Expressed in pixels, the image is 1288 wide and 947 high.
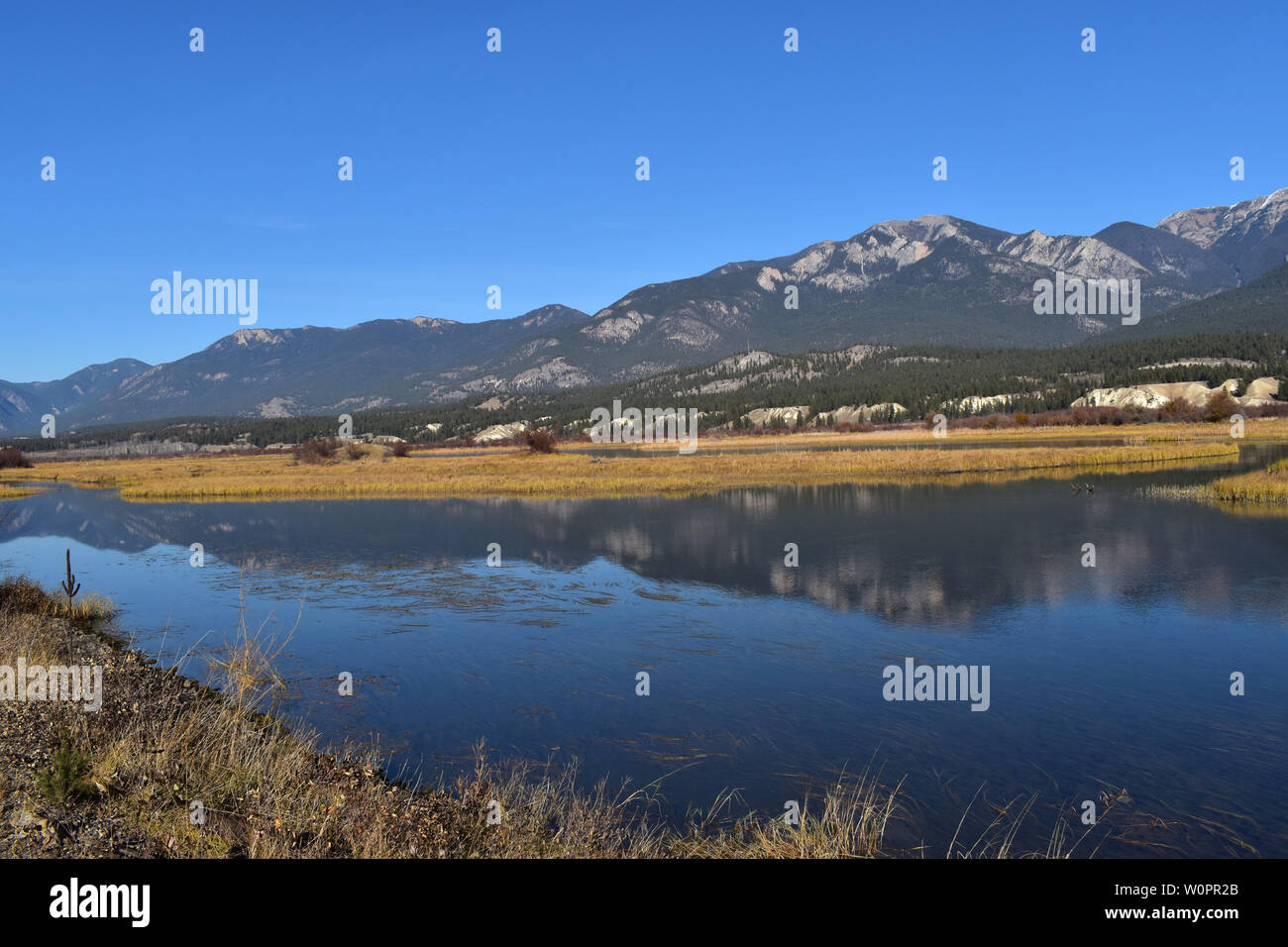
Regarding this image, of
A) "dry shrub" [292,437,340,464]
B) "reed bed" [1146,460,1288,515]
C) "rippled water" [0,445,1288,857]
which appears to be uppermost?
"dry shrub" [292,437,340,464]

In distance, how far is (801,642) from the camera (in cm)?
1761

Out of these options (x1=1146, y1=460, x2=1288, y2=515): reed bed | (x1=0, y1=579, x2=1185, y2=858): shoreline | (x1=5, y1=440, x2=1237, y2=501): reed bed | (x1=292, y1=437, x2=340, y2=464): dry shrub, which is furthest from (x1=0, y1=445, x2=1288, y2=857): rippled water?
(x1=292, y1=437, x2=340, y2=464): dry shrub

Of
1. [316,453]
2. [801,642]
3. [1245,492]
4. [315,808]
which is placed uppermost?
[316,453]

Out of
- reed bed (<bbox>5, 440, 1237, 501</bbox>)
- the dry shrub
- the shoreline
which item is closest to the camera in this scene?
the shoreline

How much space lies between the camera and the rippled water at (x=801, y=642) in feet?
36.3

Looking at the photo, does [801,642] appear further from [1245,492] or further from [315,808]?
[1245,492]

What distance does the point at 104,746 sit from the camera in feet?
31.0

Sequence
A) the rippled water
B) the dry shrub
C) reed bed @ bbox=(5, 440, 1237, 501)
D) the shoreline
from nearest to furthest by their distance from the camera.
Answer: the shoreline → the rippled water → reed bed @ bbox=(5, 440, 1237, 501) → the dry shrub

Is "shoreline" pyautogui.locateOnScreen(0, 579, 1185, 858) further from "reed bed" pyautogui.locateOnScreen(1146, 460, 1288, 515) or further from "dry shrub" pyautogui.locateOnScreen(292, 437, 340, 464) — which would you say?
"dry shrub" pyautogui.locateOnScreen(292, 437, 340, 464)

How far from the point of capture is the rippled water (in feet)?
36.3

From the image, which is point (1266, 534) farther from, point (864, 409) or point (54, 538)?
point (864, 409)

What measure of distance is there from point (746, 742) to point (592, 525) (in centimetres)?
2620

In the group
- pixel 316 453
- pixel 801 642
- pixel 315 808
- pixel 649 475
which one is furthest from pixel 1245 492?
pixel 316 453
